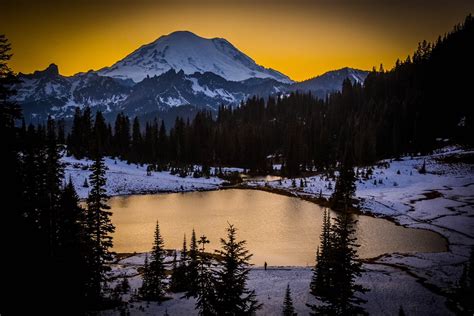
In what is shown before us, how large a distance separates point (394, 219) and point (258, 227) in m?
21.8

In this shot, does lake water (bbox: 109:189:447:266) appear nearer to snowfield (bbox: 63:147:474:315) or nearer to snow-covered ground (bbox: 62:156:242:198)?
snowfield (bbox: 63:147:474:315)

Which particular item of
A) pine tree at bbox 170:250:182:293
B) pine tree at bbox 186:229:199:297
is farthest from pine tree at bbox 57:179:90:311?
pine tree at bbox 170:250:182:293

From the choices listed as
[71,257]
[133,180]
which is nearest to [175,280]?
[71,257]

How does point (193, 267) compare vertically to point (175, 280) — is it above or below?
above

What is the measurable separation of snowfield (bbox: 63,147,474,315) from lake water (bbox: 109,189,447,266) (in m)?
3.53

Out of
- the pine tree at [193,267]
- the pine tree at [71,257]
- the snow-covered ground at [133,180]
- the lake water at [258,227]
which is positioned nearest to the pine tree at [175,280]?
the pine tree at [193,267]

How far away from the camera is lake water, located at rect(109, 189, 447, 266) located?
42.5 m

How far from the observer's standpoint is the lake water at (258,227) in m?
42.5

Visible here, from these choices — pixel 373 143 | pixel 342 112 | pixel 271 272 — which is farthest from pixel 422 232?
pixel 342 112

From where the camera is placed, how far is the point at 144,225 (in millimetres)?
52844

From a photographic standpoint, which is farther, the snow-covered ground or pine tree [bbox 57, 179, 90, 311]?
the snow-covered ground

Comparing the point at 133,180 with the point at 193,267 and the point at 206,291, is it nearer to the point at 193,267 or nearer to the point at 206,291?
the point at 193,267

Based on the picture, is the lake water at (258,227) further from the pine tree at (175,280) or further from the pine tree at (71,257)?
the pine tree at (71,257)

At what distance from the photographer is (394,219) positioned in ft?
182
